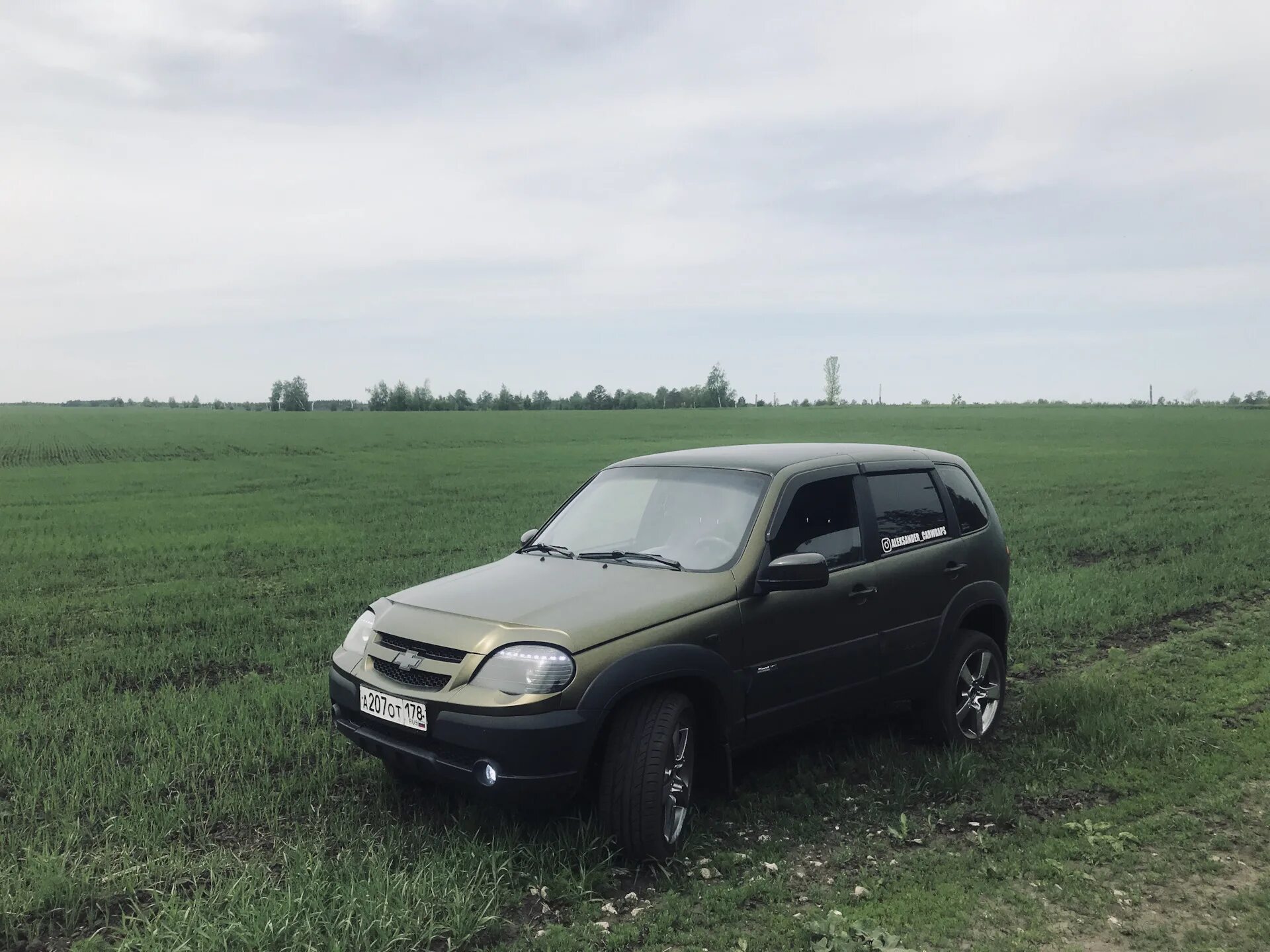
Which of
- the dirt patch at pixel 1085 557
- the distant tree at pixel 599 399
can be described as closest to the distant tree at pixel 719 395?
the distant tree at pixel 599 399

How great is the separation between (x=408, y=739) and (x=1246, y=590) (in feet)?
32.2

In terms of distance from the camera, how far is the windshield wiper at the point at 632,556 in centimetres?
475

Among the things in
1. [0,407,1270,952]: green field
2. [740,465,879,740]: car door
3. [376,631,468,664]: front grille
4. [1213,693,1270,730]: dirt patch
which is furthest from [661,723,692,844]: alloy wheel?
[1213,693,1270,730]: dirt patch

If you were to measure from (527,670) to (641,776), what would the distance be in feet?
2.18

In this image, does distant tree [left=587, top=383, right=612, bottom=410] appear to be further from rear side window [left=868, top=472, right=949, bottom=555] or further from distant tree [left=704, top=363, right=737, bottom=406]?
rear side window [left=868, top=472, right=949, bottom=555]

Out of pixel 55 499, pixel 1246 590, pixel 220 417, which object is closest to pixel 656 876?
pixel 1246 590

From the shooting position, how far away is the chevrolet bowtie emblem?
421cm

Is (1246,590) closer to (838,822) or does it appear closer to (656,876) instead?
(838,822)

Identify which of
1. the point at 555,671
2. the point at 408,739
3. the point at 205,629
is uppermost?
the point at 555,671

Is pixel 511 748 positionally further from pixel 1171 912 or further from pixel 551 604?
pixel 1171 912

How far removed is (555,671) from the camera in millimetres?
3961

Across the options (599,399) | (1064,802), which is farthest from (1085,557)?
(599,399)

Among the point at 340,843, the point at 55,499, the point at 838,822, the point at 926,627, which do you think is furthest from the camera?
the point at 55,499

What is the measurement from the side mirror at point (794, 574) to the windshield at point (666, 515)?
0.23 metres
